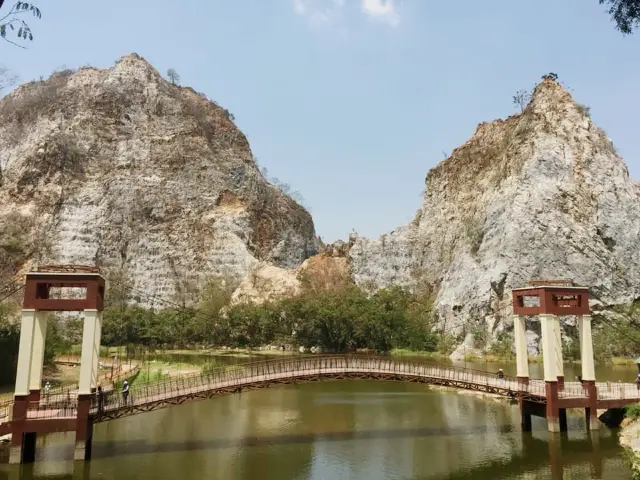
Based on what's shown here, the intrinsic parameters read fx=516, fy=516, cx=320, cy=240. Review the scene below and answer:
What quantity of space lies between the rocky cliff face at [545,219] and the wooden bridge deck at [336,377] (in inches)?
1219

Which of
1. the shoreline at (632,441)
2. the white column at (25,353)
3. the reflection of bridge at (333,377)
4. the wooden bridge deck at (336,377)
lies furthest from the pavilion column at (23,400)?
the shoreline at (632,441)

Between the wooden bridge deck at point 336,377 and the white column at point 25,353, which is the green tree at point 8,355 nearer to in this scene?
the wooden bridge deck at point 336,377

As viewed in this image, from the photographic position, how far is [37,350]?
1692cm

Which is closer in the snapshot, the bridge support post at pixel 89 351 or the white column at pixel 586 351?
the bridge support post at pixel 89 351

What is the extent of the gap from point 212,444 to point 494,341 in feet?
123

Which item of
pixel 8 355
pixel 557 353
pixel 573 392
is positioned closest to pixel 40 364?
pixel 8 355

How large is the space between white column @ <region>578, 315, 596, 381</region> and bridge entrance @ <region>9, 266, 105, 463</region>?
18.3 m

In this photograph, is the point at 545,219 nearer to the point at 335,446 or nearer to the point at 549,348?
the point at 549,348

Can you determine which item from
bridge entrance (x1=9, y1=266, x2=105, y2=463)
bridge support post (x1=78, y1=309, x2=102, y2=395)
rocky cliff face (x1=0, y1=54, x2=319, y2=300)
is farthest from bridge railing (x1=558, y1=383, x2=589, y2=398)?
rocky cliff face (x1=0, y1=54, x2=319, y2=300)

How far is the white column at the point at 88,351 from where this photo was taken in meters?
16.8

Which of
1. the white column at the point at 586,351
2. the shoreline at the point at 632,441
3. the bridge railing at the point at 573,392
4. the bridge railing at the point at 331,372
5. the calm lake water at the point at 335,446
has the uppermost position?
the white column at the point at 586,351

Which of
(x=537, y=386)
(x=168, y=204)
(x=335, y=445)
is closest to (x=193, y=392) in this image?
(x=335, y=445)

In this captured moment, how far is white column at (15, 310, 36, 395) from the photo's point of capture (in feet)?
53.1

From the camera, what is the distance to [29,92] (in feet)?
270
